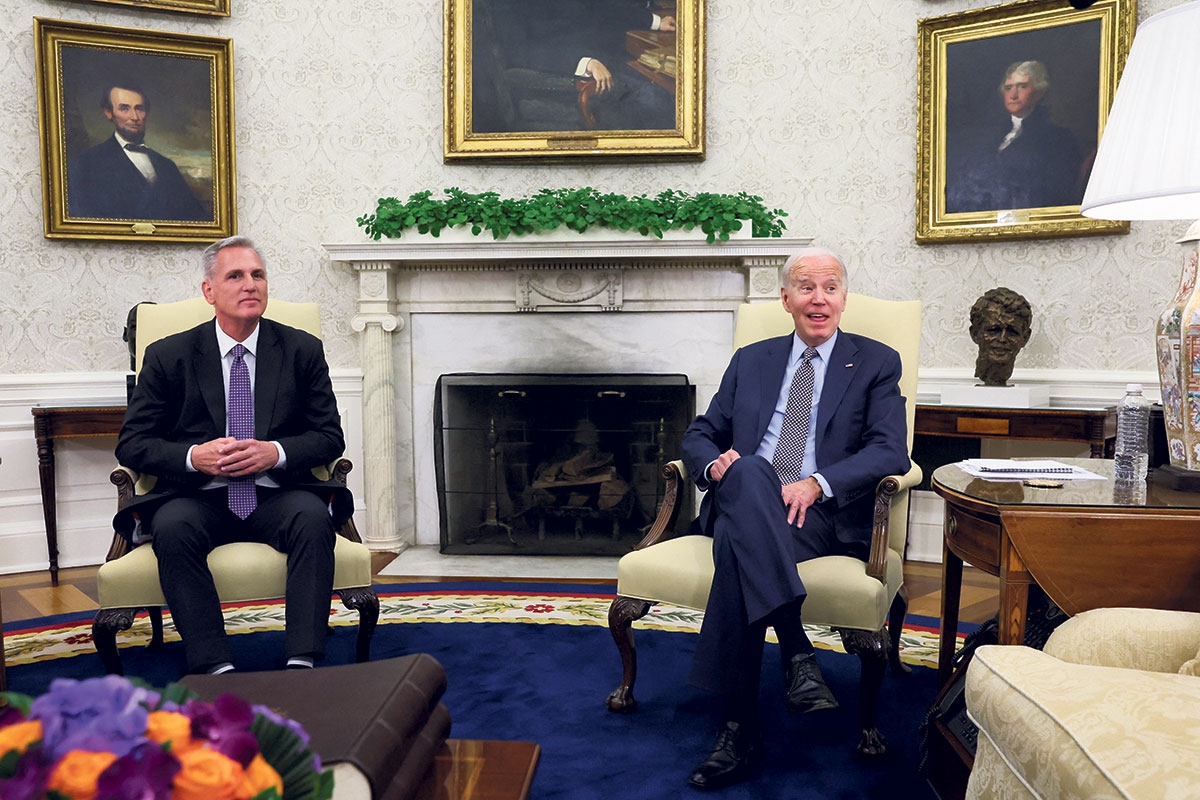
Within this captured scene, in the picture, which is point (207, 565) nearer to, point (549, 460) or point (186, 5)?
point (549, 460)

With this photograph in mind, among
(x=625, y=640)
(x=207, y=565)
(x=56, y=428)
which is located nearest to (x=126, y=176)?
(x=56, y=428)

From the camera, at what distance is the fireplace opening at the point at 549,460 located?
4426mm

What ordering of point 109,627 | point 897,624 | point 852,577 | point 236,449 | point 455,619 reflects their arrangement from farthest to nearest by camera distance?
point 455,619
point 897,624
point 236,449
point 109,627
point 852,577

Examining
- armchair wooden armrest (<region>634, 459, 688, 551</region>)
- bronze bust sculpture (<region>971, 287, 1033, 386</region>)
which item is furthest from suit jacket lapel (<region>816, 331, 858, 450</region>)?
bronze bust sculpture (<region>971, 287, 1033, 386</region>)

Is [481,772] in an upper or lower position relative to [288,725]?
lower

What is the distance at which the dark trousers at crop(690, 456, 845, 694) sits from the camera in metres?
2.09

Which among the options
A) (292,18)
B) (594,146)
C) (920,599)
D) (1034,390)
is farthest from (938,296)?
(292,18)

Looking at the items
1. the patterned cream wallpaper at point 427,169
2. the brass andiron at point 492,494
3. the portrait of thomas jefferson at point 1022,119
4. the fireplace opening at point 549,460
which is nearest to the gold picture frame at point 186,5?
the patterned cream wallpaper at point 427,169

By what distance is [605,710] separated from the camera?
2.50 m

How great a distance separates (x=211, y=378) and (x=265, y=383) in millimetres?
162

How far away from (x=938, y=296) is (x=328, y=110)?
10.8ft

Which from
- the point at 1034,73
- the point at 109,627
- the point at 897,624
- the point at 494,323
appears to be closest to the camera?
the point at 109,627

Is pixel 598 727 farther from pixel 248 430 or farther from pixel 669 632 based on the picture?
pixel 248 430

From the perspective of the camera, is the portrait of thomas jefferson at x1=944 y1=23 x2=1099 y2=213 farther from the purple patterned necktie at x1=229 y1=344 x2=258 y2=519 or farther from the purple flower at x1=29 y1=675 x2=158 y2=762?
the purple flower at x1=29 y1=675 x2=158 y2=762
